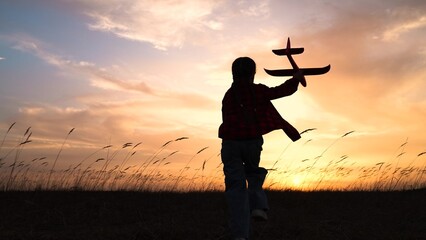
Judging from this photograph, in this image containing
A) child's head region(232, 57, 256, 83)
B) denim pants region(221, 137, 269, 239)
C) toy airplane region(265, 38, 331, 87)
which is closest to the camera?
denim pants region(221, 137, 269, 239)

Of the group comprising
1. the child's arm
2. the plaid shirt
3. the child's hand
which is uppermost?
the child's hand

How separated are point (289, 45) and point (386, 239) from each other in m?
2.93

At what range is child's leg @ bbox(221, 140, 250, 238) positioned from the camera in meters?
4.95

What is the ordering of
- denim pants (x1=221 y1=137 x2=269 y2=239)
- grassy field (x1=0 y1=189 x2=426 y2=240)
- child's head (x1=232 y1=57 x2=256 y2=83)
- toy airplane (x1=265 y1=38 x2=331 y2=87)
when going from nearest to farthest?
1. denim pants (x1=221 y1=137 x2=269 y2=239)
2. child's head (x1=232 y1=57 x2=256 y2=83)
3. toy airplane (x1=265 y1=38 x2=331 y2=87)
4. grassy field (x1=0 y1=189 x2=426 y2=240)

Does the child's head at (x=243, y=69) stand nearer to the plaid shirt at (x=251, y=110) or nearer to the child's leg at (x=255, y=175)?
the plaid shirt at (x=251, y=110)

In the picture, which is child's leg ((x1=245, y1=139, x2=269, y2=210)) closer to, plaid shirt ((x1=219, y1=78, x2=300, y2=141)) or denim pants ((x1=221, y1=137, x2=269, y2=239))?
denim pants ((x1=221, y1=137, x2=269, y2=239))

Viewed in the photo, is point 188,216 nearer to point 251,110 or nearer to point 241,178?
point 241,178

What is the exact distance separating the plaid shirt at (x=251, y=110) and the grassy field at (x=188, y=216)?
1488 millimetres

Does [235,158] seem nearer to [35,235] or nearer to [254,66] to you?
[254,66]

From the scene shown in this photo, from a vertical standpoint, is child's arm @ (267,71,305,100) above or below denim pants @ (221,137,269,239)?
above

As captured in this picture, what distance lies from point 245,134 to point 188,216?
2.64 meters

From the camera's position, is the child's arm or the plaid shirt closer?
the plaid shirt

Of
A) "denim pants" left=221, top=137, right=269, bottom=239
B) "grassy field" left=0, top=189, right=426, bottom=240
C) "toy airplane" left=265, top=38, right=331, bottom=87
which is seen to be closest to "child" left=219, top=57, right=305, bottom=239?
"denim pants" left=221, top=137, right=269, bottom=239

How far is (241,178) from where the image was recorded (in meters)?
5.03
